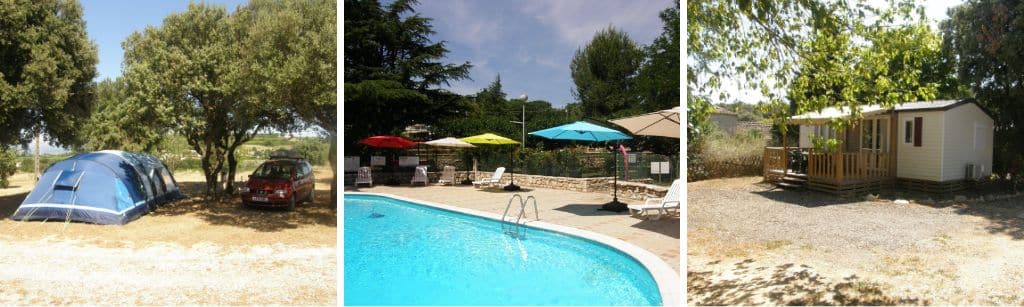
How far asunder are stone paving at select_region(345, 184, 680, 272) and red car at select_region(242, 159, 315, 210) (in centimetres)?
175

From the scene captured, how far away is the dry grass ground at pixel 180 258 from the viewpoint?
207 inches

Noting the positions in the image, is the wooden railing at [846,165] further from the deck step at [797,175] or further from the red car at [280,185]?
the red car at [280,185]

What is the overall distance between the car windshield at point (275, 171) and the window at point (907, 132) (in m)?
12.0

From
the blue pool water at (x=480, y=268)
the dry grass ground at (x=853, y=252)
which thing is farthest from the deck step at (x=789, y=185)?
the blue pool water at (x=480, y=268)

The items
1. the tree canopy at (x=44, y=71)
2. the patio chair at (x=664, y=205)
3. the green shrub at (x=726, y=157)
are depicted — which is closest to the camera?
the patio chair at (x=664, y=205)

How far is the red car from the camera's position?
9938 mm

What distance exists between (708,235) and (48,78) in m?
12.2

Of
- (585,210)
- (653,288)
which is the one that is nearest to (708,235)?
(585,210)

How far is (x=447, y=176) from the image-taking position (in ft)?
36.3

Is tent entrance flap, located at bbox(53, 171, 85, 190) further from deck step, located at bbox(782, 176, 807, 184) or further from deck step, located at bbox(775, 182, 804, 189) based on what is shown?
deck step, located at bbox(782, 176, 807, 184)

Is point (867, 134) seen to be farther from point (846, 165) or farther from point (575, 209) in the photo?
point (575, 209)

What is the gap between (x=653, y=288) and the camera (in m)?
4.05

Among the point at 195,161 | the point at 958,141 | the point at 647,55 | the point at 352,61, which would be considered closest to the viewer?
the point at 352,61

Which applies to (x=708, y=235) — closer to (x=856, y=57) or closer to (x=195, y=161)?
(x=856, y=57)
